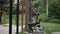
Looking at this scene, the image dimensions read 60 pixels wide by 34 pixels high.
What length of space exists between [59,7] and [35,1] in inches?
204

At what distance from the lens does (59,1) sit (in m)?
30.0

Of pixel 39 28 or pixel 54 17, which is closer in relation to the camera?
A: pixel 39 28

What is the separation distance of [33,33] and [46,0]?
22.3 m

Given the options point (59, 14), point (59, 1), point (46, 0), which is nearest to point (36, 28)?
point (59, 1)

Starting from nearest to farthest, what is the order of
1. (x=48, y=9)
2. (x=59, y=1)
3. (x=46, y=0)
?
(x=59, y=1), (x=48, y=9), (x=46, y=0)

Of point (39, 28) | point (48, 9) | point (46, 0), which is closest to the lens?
point (39, 28)

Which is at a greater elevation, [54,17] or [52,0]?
[52,0]

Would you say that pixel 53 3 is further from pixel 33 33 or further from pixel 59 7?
pixel 33 33

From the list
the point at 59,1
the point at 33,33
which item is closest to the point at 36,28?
the point at 33,33

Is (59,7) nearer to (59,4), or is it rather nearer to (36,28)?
(59,4)

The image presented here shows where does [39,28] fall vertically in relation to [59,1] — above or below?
below

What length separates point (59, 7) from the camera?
31.1m

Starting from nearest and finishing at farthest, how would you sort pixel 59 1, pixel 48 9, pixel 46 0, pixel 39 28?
pixel 39 28 < pixel 59 1 < pixel 48 9 < pixel 46 0

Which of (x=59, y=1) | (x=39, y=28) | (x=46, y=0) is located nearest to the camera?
(x=39, y=28)
